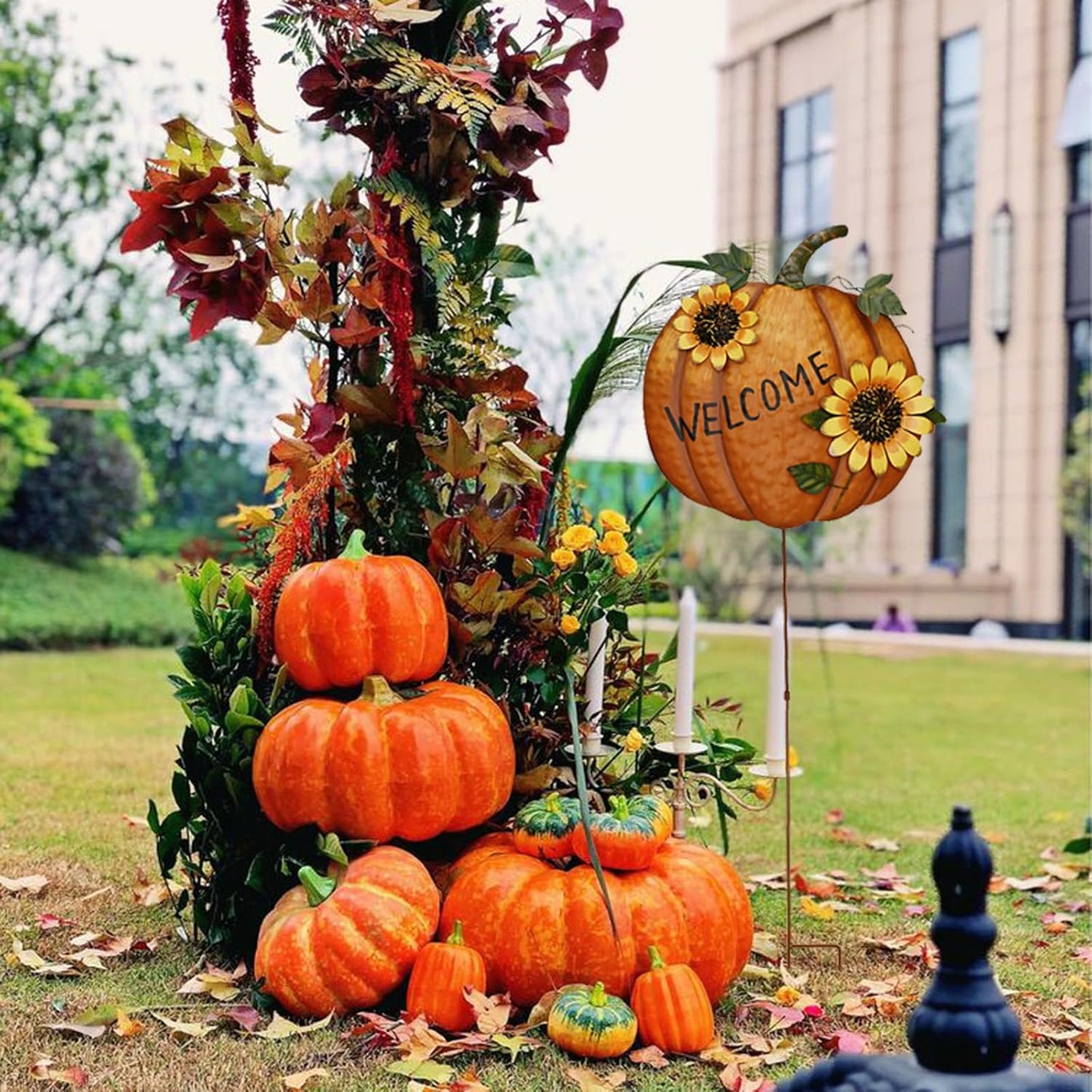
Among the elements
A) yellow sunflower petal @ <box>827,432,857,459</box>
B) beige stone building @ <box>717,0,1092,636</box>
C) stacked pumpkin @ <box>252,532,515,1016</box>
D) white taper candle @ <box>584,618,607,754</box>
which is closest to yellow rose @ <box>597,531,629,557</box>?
white taper candle @ <box>584,618,607,754</box>

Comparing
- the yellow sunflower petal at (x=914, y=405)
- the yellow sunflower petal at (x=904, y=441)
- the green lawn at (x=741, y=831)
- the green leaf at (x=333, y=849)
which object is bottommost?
the green lawn at (x=741, y=831)

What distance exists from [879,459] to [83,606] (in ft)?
35.8

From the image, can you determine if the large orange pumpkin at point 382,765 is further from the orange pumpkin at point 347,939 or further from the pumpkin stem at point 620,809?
the pumpkin stem at point 620,809

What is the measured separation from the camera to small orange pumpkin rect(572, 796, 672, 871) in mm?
2922

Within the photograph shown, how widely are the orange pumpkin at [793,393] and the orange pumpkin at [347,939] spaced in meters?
1.19

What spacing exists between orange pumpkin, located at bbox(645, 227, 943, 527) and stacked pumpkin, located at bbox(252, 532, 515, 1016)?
75 centimetres

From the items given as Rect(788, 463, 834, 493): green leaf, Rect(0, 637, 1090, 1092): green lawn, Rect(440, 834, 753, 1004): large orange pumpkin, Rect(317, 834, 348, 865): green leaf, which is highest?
Rect(788, 463, 834, 493): green leaf

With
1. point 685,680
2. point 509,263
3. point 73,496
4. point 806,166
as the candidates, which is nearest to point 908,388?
point 685,680

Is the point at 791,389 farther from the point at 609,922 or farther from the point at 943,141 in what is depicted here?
the point at 943,141

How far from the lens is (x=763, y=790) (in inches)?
137

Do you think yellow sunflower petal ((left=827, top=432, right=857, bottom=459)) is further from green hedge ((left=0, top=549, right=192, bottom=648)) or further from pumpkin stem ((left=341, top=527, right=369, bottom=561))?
green hedge ((left=0, top=549, right=192, bottom=648))

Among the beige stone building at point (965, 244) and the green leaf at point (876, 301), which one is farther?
the beige stone building at point (965, 244)

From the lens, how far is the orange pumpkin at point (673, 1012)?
2.76m

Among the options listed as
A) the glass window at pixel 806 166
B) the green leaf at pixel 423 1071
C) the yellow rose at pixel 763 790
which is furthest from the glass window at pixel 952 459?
the green leaf at pixel 423 1071
